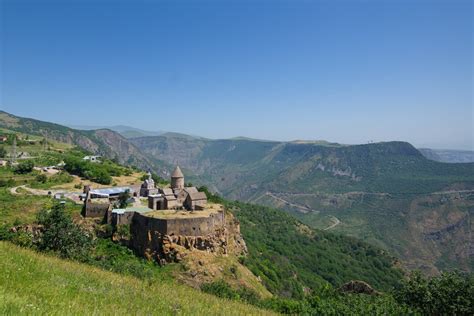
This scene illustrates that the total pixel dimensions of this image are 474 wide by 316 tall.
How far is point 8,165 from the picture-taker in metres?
67.6

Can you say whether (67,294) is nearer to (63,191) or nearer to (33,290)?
(33,290)

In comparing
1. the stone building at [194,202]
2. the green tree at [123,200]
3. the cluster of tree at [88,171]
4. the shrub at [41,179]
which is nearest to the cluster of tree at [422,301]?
the stone building at [194,202]

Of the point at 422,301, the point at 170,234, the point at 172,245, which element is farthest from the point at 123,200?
the point at 422,301

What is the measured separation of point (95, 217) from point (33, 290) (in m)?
35.2

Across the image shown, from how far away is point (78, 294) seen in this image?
7.55m

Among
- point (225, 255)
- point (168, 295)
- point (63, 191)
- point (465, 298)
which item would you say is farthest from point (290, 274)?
point (168, 295)

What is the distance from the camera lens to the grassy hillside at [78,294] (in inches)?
234

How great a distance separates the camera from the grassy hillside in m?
5.94

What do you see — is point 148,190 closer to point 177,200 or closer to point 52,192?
point 177,200

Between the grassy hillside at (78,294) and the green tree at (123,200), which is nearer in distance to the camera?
the grassy hillside at (78,294)

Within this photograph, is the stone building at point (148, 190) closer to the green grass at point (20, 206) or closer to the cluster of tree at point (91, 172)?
the green grass at point (20, 206)

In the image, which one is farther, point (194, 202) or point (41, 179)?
point (41, 179)

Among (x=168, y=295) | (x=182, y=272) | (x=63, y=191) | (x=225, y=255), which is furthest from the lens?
(x=63, y=191)

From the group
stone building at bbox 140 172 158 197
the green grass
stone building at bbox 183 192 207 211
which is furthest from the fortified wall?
the green grass
